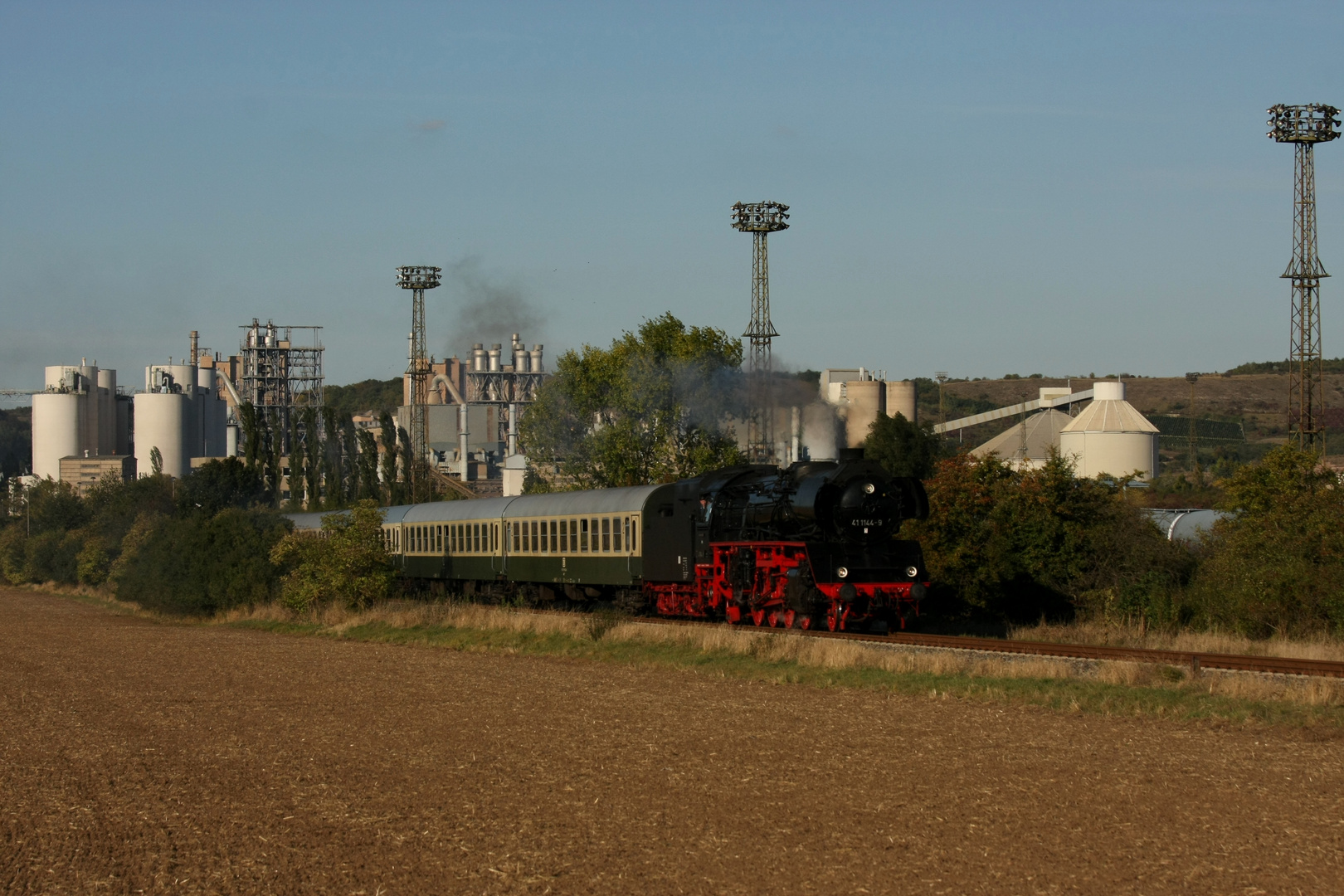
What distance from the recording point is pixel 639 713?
1727cm

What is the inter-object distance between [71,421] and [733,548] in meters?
140

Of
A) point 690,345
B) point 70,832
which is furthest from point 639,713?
point 690,345

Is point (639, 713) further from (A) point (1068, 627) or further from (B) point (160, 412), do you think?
(B) point (160, 412)

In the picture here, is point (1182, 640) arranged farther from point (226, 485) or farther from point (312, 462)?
point (312, 462)

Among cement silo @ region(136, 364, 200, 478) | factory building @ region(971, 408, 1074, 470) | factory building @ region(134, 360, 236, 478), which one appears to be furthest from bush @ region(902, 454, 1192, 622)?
cement silo @ region(136, 364, 200, 478)

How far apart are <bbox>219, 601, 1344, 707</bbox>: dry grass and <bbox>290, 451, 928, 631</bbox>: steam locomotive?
1.30 metres

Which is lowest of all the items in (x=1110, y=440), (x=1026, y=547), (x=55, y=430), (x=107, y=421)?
(x=1026, y=547)

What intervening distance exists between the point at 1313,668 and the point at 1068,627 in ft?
37.8

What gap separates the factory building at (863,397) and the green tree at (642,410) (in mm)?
25928

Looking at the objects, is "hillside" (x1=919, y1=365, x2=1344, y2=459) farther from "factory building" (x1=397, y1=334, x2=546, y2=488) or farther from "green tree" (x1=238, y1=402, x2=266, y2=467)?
"green tree" (x1=238, y1=402, x2=266, y2=467)

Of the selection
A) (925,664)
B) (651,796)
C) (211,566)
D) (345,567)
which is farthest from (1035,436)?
(651,796)

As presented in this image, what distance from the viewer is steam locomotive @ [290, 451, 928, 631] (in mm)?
24078

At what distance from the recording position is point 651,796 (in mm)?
12125

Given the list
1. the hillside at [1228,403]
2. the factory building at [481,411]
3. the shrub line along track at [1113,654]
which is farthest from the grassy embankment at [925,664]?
the hillside at [1228,403]
